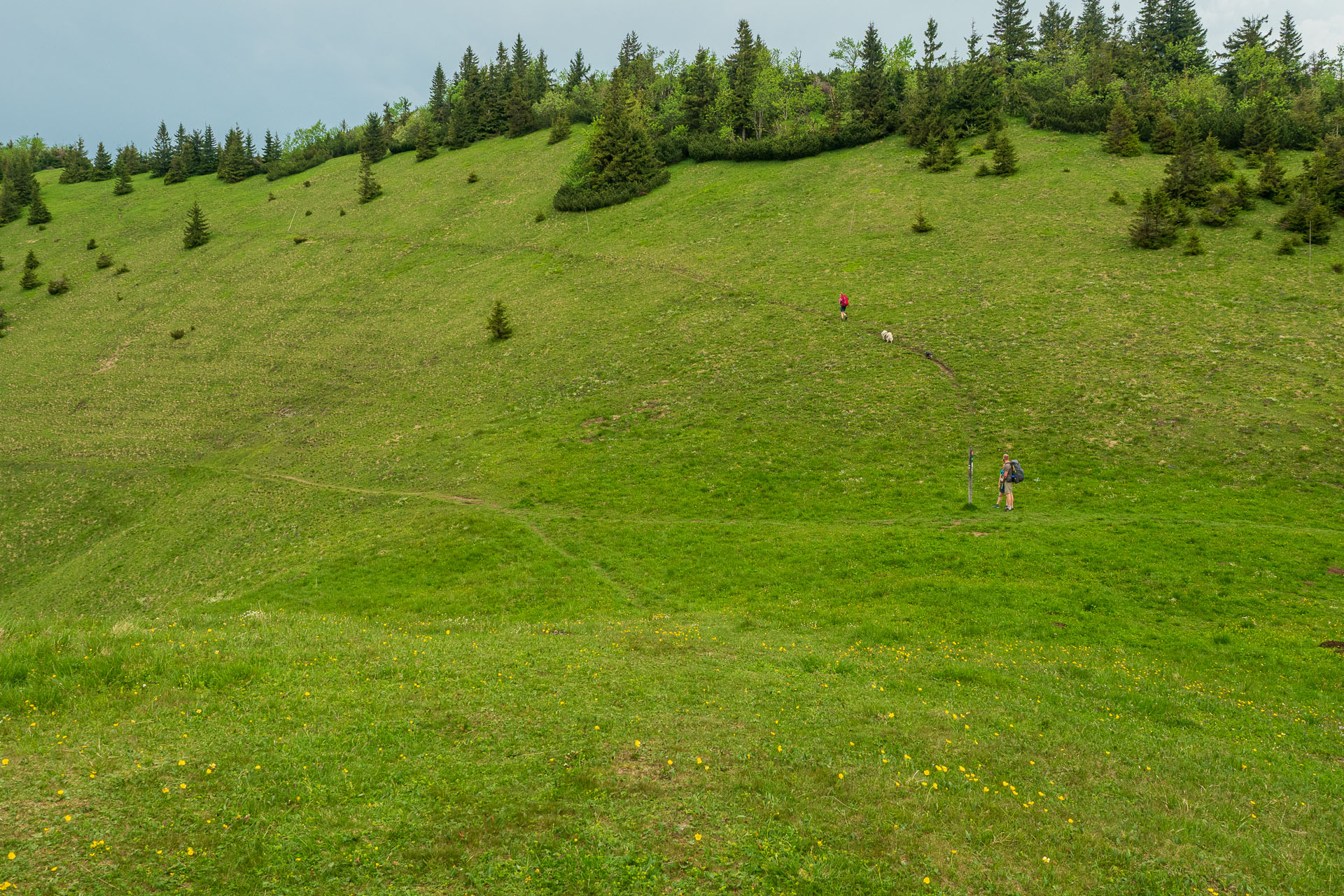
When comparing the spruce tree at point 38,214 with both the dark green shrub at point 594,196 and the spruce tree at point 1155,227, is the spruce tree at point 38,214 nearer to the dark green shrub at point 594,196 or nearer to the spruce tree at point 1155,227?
the dark green shrub at point 594,196

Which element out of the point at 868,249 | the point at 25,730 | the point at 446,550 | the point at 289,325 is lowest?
the point at 446,550

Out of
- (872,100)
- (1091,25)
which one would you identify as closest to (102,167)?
(872,100)

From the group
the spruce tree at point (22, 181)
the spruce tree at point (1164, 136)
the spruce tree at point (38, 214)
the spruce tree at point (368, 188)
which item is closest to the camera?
the spruce tree at point (1164, 136)

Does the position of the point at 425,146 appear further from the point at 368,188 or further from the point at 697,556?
the point at 697,556

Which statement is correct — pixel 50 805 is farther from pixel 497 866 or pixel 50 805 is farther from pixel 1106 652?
pixel 1106 652

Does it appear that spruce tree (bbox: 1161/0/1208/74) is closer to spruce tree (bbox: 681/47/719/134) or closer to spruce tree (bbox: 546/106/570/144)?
spruce tree (bbox: 681/47/719/134)

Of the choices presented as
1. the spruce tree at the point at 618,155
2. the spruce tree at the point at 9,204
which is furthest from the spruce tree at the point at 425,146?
the spruce tree at the point at 9,204

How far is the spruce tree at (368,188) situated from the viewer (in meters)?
106

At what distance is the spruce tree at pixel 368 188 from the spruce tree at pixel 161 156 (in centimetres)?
7728

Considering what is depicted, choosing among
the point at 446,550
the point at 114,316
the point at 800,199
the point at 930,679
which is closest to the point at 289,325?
the point at 114,316

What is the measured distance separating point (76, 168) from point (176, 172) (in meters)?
29.8

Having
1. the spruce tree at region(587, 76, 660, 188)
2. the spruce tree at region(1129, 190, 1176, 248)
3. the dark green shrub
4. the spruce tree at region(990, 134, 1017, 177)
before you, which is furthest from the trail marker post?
the spruce tree at region(587, 76, 660, 188)

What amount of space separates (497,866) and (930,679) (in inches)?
479

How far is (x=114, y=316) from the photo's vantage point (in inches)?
3219
